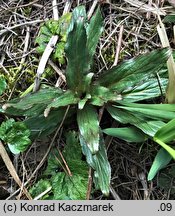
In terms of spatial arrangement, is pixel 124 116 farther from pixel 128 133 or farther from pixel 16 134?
pixel 16 134

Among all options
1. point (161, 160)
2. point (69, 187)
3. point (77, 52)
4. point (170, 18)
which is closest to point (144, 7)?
point (170, 18)

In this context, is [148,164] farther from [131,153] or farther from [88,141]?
[88,141]

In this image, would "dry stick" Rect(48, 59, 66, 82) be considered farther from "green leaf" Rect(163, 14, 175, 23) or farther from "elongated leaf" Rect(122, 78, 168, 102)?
"green leaf" Rect(163, 14, 175, 23)

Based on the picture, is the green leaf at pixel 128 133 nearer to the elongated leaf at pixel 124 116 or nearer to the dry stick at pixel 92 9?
the elongated leaf at pixel 124 116

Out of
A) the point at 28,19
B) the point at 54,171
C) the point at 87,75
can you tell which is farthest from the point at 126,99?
the point at 28,19

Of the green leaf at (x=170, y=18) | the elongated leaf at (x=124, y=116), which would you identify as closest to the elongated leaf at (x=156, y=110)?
the elongated leaf at (x=124, y=116)

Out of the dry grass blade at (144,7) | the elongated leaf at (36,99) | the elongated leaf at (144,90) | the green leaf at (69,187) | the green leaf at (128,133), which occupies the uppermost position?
the dry grass blade at (144,7)

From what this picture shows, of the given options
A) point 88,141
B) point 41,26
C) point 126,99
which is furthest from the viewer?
point 41,26
